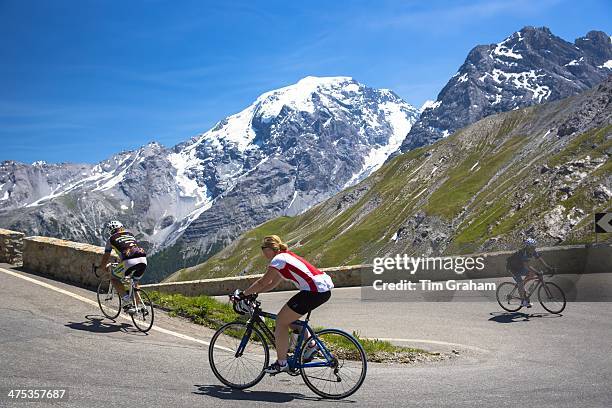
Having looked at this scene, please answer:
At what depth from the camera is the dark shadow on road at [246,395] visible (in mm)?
8219

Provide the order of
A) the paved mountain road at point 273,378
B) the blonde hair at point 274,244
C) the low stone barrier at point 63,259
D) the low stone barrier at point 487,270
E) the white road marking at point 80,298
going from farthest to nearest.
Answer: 1. the low stone barrier at point 487,270
2. the low stone barrier at point 63,259
3. the white road marking at point 80,298
4. the blonde hair at point 274,244
5. the paved mountain road at point 273,378

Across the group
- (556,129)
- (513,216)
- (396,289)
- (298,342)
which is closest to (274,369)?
(298,342)

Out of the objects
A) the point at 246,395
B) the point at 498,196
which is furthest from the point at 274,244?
the point at 498,196

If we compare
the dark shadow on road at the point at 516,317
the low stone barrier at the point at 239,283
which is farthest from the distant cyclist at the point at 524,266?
the low stone barrier at the point at 239,283

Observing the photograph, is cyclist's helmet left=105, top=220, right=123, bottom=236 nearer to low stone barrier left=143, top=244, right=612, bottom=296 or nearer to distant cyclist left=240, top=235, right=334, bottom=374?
distant cyclist left=240, top=235, right=334, bottom=374

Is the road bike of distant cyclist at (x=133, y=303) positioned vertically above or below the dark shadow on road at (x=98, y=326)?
above

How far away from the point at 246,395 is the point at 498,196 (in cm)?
13319

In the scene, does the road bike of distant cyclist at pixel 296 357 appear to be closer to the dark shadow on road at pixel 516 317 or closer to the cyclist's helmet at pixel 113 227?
the cyclist's helmet at pixel 113 227

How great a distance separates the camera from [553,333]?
48.4 feet

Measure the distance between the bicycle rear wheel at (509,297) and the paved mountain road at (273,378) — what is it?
560mm

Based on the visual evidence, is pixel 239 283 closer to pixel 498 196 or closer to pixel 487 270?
pixel 487 270

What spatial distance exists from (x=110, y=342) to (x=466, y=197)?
143 metres

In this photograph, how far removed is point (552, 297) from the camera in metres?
17.4

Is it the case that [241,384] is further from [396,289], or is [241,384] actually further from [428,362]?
[396,289]
